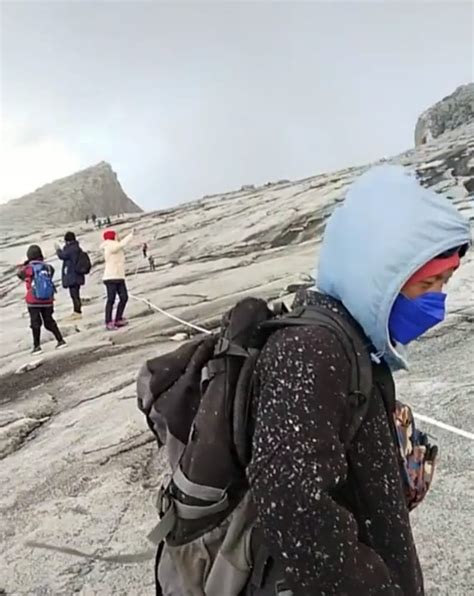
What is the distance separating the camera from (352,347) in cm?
160

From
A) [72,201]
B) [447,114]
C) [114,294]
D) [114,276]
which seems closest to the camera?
[114,276]

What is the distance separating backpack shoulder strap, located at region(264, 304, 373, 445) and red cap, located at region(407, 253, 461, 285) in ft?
0.55

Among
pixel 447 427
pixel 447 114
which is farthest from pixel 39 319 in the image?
pixel 447 114

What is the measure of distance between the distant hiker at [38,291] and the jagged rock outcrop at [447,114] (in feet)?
59.3

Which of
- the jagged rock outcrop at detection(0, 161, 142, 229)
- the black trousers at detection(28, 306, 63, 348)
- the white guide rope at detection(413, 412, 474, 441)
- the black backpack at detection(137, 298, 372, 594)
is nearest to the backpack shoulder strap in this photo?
the black backpack at detection(137, 298, 372, 594)

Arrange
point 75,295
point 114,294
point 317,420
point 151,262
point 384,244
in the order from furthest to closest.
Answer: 1. point 151,262
2. point 75,295
3. point 114,294
4. point 384,244
5. point 317,420

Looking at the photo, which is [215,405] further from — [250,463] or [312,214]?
[312,214]

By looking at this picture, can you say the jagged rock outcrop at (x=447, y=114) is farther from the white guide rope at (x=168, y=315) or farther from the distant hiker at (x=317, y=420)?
the distant hiker at (x=317, y=420)

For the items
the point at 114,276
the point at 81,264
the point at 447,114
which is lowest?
the point at 114,276

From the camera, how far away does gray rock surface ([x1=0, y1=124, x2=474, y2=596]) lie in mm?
3930

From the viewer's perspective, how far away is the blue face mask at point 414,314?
65.4 inches

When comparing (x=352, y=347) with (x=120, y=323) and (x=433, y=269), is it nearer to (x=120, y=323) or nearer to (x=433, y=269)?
(x=433, y=269)

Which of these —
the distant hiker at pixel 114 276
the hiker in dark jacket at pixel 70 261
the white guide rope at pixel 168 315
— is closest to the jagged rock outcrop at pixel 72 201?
the white guide rope at pixel 168 315

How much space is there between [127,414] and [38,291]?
12.2 feet
